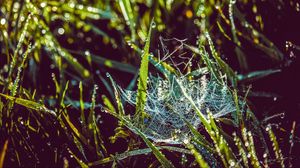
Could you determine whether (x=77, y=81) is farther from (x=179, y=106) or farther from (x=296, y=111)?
(x=296, y=111)

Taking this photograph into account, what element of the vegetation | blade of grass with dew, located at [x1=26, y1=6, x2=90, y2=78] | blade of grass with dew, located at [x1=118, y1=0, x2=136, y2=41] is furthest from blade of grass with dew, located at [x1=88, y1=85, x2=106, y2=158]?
blade of grass with dew, located at [x1=118, y1=0, x2=136, y2=41]

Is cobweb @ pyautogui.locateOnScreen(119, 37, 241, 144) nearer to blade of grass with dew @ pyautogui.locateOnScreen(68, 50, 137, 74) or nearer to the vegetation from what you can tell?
the vegetation

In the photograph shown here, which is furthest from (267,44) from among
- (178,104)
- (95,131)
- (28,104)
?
(28,104)

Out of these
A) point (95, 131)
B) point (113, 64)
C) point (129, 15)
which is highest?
point (129, 15)

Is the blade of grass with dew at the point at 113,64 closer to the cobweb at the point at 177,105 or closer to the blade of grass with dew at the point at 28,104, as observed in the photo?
the cobweb at the point at 177,105

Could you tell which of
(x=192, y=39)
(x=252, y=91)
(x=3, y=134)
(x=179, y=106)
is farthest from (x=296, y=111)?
(x=3, y=134)

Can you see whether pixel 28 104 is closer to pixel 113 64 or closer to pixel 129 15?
pixel 113 64

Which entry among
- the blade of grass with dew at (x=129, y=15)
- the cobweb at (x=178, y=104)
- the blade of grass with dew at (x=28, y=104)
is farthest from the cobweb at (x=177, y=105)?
the blade of grass with dew at (x=129, y=15)
